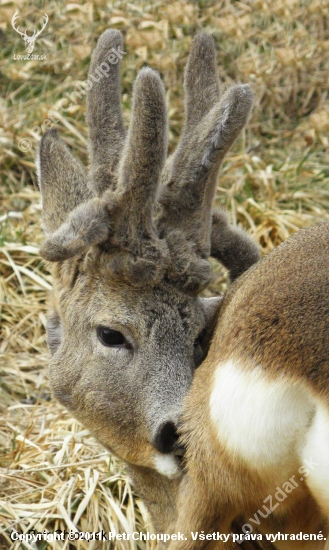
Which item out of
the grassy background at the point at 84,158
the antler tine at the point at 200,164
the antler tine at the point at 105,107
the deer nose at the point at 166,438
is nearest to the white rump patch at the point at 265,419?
the deer nose at the point at 166,438

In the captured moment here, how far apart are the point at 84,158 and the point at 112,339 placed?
3.99 m

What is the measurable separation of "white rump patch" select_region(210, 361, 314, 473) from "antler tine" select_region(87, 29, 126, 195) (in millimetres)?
1321

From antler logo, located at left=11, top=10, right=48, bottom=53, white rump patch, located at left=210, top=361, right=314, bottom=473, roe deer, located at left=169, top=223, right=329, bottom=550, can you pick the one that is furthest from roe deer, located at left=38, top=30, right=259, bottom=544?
antler logo, located at left=11, top=10, right=48, bottom=53

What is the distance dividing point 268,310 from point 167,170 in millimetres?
1027

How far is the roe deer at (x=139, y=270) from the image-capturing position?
329 cm

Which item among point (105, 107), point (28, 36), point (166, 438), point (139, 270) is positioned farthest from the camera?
point (28, 36)

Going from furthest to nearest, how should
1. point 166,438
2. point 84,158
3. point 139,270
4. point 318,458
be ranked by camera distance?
point 84,158 < point 139,270 < point 166,438 < point 318,458

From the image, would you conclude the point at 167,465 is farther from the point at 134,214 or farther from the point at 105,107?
the point at 105,107

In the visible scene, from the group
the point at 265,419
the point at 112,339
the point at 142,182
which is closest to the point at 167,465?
the point at 112,339

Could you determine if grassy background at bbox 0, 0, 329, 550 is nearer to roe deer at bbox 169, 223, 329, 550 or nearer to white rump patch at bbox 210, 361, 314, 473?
roe deer at bbox 169, 223, 329, 550

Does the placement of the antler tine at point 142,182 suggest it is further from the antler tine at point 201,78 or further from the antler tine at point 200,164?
the antler tine at point 201,78

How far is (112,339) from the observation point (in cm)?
346

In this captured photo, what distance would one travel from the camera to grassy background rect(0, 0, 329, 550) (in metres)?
4.72

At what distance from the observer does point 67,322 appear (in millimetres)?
3654
